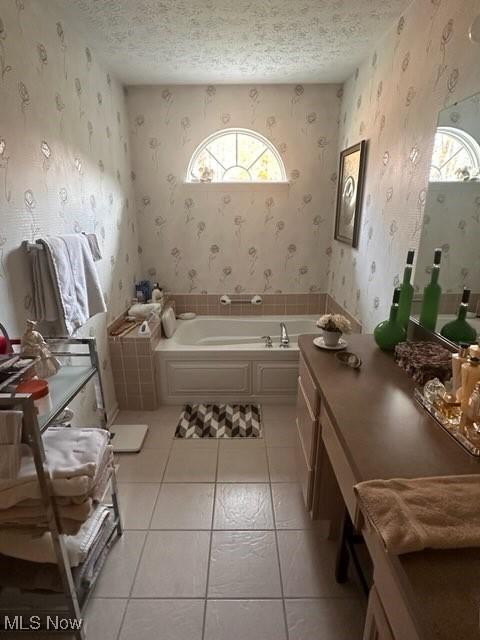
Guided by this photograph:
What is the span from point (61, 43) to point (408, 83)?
Answer: 73.8 inches

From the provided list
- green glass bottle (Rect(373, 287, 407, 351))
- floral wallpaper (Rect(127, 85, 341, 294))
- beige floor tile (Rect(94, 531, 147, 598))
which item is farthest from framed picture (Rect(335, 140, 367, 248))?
beige floor tile (Rect(94, 531, 147, 598))

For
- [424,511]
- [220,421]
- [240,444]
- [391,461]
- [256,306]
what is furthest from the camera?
[256,306]

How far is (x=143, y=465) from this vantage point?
215cm

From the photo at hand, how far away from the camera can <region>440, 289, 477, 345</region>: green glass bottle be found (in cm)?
133

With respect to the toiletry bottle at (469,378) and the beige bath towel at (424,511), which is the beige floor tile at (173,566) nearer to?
the beige bath towel at (424,511)

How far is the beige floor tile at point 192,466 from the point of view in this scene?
2049 mm

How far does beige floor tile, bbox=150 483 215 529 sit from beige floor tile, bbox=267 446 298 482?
0.39m

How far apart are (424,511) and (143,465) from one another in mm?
1842

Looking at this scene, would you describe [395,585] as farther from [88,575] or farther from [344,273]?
[344,273]

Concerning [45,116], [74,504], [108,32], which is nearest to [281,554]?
[74,504]

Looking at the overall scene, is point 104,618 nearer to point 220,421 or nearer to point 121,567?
point 121,567

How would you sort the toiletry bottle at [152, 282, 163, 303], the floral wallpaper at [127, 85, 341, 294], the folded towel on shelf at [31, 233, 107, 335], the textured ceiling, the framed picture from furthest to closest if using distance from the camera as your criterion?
the toiletry bottle at [152, 282, 163, 303], the floral wallpaper at [127, 85, 341, 294], the framed picture, the textured ceiling, the folded towel on shelf at [31, 233, 107, 335]

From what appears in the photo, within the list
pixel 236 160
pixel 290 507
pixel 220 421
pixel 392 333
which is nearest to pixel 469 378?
pixel 392 333

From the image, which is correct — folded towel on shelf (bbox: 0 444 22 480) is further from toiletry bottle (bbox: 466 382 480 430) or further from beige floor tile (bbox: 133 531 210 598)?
toiletry bottle (bbox: 466 382 480 430)
